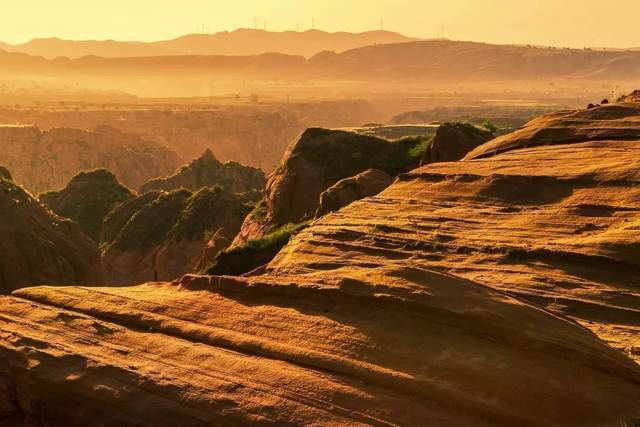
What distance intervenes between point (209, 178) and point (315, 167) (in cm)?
3132

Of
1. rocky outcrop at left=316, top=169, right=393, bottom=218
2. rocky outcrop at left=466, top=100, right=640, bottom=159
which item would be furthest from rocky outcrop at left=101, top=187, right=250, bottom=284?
rocky outcrop at left=466, top=100, right=640, bottom=159

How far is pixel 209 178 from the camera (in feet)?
192

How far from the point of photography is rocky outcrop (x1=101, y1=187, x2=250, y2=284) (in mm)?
35719

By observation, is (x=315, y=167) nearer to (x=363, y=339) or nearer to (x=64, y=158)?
(x=363, y=339)

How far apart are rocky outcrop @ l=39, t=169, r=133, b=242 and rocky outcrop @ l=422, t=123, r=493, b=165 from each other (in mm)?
27464

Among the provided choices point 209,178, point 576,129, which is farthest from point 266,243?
point 209,178

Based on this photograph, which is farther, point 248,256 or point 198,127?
point 198,127

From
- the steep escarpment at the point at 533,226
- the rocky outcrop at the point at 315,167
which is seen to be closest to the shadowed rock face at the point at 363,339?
the steep escarpment at the point at 533,226

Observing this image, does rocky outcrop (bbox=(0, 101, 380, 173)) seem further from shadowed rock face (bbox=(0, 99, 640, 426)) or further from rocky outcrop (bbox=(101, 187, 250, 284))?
shadowed rock face (bbox=(0, 99, 640, 426))

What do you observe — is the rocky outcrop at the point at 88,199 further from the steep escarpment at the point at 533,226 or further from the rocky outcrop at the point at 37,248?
the steep escarpment at the point at 533,226

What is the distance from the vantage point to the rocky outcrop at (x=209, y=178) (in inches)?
2260

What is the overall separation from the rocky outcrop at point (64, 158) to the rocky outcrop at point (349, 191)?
56.9m

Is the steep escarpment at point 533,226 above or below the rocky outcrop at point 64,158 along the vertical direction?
above

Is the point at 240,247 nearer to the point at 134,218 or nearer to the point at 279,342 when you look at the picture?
the point at 279,342
